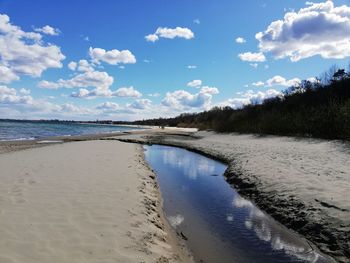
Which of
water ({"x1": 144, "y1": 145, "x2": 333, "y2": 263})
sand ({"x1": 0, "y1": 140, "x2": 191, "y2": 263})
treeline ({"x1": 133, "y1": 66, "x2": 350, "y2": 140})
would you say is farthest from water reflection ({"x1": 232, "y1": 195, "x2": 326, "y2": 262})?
treeline ({"x1": 133, "y1": 66, "x2": 350, "y2": 140})

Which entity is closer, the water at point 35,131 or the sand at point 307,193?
the sand at point 307,193

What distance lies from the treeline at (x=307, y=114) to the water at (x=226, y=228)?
17.5 m

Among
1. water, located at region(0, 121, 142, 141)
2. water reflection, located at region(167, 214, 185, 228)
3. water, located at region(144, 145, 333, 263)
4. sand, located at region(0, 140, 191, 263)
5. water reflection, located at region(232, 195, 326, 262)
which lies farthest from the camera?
water, located at region(0, 121, 142, 141)

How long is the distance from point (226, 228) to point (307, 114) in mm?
29292

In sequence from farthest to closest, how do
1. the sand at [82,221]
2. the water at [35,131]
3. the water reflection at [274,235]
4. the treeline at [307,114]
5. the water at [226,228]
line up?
the water at [35,131], the treeline at [307,114], the water reflection at [274,235], the water at [226,228], the sand at [82,221]

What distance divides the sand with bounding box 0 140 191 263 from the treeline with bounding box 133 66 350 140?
2083 centimetres

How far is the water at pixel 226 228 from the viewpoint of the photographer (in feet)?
23.3

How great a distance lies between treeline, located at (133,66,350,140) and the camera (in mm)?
28605

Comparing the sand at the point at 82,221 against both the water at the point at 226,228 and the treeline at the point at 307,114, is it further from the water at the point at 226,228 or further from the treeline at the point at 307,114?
the treeline at the point at 307,114

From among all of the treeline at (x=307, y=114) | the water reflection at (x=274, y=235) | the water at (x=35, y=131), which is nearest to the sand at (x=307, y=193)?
the water reflection at (x=274, y=235)

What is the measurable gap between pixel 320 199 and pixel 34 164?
12191 mm

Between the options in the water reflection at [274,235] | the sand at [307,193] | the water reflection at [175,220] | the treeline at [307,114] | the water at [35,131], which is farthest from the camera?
the water at [35,131]

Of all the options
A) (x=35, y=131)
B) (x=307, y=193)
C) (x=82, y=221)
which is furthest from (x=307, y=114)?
(x=35, y=131)

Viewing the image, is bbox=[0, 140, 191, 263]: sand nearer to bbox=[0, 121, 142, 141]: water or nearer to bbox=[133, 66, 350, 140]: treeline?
bbox=[133, 66, 350, 140]: treeline
